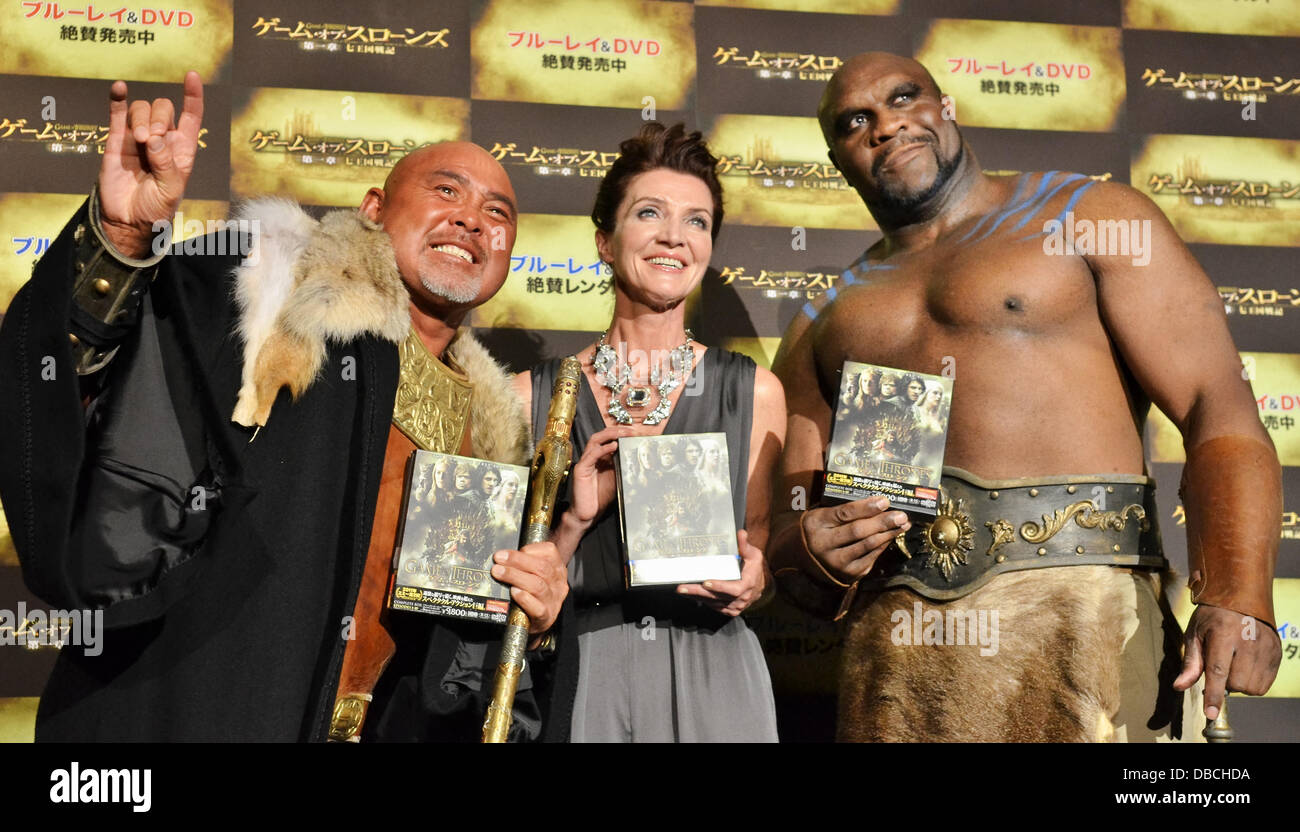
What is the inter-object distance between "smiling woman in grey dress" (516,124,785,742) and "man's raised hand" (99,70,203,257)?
1038 mm

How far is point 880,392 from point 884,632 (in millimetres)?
569

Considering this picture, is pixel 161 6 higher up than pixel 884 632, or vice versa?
pixel 161 6

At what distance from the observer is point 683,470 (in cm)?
276

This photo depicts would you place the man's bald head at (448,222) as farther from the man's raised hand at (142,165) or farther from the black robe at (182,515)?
the man's raised hand at (142,165)

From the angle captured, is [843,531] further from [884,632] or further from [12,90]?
[12,90]

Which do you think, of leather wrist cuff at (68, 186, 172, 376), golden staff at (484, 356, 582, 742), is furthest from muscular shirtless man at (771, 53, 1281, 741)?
leather wrist cuff at (68, 186, 172, 376)

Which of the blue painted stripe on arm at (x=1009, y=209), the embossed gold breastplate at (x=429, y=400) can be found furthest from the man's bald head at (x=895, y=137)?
the embossed gold breastplate at (x=429, y=400)

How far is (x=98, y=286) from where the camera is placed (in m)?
2.34

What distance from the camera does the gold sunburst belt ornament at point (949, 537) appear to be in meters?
2.89

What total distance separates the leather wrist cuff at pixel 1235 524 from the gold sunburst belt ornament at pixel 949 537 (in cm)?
50

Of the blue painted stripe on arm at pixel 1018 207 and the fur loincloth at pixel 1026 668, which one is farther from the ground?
the blue painted stripe on arm at pixel 1018 207

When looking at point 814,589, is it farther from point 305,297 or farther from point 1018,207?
point 305,297

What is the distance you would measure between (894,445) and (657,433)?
0.55m
